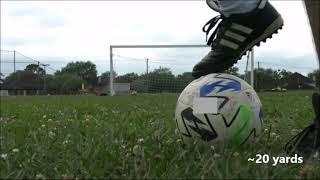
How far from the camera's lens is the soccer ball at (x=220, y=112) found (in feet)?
9.72

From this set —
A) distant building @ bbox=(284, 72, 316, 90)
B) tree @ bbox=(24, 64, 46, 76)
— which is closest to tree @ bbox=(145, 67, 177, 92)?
distant building @ bbox=(284, 72, 316, 90)

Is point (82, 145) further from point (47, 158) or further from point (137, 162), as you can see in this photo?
point (137, 162)

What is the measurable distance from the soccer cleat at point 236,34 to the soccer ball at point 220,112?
0.30 ft

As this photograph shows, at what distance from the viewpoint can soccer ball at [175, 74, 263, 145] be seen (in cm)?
296

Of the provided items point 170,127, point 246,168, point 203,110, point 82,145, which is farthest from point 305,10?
point 170,127

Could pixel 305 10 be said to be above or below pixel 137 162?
above

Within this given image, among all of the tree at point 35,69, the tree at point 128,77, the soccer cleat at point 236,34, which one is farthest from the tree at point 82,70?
the soccer cleat at point 236,34

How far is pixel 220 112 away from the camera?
296 centimetres

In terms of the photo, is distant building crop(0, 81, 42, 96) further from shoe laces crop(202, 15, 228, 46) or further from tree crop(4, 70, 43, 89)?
shoe laces crop(202, 15, 228, 46)

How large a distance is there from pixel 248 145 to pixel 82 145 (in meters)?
0.94

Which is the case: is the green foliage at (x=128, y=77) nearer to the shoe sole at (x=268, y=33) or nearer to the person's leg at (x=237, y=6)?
the shoe sole at (x=268, y=33)

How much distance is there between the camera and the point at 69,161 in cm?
252

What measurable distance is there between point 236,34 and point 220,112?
1.46ft

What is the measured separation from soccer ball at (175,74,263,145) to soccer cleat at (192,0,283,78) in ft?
0.30
